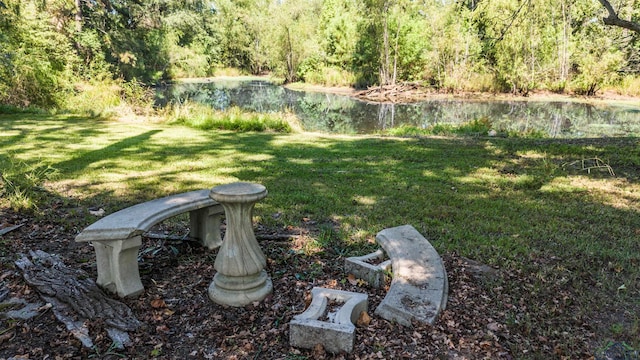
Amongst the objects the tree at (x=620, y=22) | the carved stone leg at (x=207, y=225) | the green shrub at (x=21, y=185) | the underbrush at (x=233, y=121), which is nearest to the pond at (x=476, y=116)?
the underbrush at (x=233, y=121)

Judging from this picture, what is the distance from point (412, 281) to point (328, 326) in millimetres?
868

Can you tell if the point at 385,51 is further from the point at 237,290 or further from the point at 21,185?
the point at 237,290

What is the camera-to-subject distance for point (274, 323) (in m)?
2.73

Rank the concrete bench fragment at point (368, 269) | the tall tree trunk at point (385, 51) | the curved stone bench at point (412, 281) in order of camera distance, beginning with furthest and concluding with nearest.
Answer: the tall tree trunk at point (385, 51) < the concrete bench fragment at point (368, 269) < the curved stone bench at point (412, 281)

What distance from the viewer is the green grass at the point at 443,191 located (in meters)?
3.19

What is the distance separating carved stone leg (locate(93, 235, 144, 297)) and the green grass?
155 centimetres

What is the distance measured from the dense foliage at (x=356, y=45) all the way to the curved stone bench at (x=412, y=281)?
7682mm

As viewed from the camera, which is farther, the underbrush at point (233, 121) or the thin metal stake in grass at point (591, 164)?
the underbrush at point (233, 121)

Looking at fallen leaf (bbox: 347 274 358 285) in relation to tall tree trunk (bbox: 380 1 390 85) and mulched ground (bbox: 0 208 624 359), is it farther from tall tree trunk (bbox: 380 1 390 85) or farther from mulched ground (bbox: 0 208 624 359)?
tall tree trunk (bbox: 380 1 390 85)

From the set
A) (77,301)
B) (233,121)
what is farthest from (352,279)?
(233,121)

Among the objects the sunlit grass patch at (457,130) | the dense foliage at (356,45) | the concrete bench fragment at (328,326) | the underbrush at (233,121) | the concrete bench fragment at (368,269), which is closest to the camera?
the concrete bench fragment at (328,326)

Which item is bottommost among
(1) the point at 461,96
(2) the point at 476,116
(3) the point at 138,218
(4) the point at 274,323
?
(4) the point at 274,323

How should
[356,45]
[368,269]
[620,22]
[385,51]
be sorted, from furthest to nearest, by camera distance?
[356,45], [385,51], [620,22], [368,269]

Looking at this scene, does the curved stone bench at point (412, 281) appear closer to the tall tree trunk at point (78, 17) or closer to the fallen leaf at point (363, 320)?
the fallen leaf at point (363, 320)
